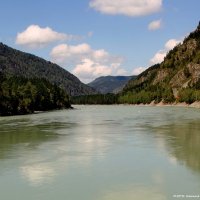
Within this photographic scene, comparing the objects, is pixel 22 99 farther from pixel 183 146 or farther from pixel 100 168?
pixel 100 168

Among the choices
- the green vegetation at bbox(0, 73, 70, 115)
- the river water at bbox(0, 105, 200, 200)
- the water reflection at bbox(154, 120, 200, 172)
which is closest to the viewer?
the river water at bbox(0, 105, 200, 200)

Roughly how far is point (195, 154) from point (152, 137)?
1757 cm

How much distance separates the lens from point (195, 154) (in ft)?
148

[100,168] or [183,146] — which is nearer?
[100,168]

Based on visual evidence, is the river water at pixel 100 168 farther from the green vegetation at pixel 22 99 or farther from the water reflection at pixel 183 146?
the green vegetation at pixel 22 99

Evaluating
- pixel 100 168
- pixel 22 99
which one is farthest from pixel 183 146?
pixel 22 99

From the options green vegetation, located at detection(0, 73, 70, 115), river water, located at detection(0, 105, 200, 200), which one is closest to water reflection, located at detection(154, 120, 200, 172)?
river water, located at detection(0, 105, 200, 200)

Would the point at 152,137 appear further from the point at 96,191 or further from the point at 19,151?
the point at 96,191

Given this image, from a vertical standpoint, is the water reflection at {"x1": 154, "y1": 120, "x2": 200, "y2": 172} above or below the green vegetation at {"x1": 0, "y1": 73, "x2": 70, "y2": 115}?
below

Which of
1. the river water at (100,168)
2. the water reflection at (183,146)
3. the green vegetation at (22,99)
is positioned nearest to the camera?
the river water at (100,168)

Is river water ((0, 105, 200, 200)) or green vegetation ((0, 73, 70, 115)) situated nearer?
river water ((0, 105, 200, 200))

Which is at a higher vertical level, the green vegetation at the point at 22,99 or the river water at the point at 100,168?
the green vegetation at the point at 22,99

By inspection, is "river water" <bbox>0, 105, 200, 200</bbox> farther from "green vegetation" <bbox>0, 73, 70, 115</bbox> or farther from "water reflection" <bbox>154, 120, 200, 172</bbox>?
A: "green vegetation" <bbox>0, 73, 70, 115</bbox>

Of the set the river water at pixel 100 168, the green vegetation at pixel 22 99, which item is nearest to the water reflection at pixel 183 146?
the river water at pixel 100 168
